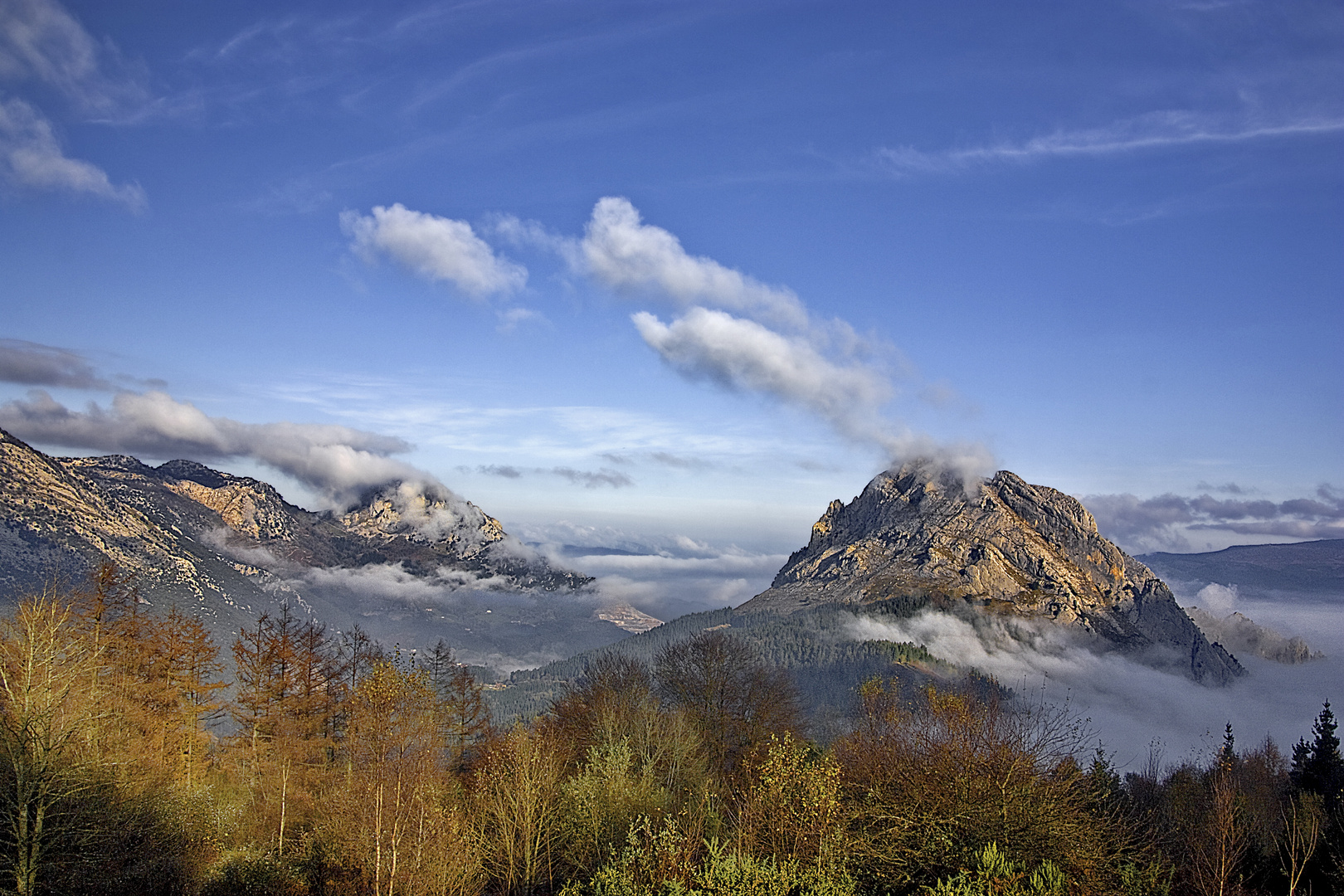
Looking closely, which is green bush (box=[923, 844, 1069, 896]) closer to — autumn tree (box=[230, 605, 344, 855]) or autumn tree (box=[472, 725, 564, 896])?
autumn tree (box=[472, 725, 564, 896])

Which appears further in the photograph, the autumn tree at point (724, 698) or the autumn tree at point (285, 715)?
the autumn tree at point (724, 698)

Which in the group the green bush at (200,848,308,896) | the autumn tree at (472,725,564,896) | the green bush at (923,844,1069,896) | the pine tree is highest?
the green bush at (923,844,1069,896)

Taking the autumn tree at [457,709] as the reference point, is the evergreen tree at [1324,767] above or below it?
below

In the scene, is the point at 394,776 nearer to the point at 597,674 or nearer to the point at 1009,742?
the point at 1009,742

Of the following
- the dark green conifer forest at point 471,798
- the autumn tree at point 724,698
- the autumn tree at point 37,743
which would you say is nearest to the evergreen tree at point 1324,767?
the dark green conifer forest at point 471,798

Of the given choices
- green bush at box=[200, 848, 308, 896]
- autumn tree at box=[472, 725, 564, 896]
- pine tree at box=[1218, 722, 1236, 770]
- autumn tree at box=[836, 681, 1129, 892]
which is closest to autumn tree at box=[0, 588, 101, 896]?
green bush at box=[200, 848, 308, 896]

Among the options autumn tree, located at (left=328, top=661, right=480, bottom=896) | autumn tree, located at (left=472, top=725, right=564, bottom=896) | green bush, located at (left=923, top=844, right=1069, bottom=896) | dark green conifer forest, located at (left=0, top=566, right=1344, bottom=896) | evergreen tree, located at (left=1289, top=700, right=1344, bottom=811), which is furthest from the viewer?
evergreen tree, located at (left=1289, top=700, right=1344, bottom=811)

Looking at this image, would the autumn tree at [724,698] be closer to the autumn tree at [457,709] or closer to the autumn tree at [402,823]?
the autumn tree at [457,709]

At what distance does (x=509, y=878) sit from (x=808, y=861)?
1392 cm

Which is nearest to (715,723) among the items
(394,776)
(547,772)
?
(547,772)

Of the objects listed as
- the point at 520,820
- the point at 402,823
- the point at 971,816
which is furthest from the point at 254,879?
the point at 971,816

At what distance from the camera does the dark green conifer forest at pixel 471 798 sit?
750 inches

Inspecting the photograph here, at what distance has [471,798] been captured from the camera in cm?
3198

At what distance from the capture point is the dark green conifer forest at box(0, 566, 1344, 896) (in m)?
19.0
